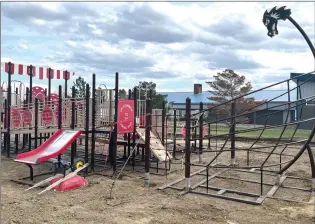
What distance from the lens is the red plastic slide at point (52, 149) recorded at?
24.4 ft

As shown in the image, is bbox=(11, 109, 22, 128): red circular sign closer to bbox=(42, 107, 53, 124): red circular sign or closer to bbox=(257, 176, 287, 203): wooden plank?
bbox=(42, 107, 53, 124): red circular sign

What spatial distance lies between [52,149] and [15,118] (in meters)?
4.13

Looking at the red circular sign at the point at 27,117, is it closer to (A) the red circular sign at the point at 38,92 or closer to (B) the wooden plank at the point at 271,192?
(A) the red circular sign at the point at 38,92

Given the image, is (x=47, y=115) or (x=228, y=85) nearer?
(x=47, y=115)

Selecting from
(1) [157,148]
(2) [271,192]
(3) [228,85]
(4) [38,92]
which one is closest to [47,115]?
(1) [157,148]

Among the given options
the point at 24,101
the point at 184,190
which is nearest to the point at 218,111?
the point at 24,101

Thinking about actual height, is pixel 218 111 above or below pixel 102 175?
above

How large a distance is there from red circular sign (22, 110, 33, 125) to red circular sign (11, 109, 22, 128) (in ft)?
1.12

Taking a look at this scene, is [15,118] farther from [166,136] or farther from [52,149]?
[166,136]

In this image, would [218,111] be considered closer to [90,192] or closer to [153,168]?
[153,168]

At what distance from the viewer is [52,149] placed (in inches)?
311

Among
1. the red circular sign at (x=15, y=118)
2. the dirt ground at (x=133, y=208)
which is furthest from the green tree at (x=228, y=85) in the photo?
the dirt ground at (x=133, y=208)

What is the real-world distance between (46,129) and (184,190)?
5054 millimetres

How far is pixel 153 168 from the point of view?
30.2 ft
